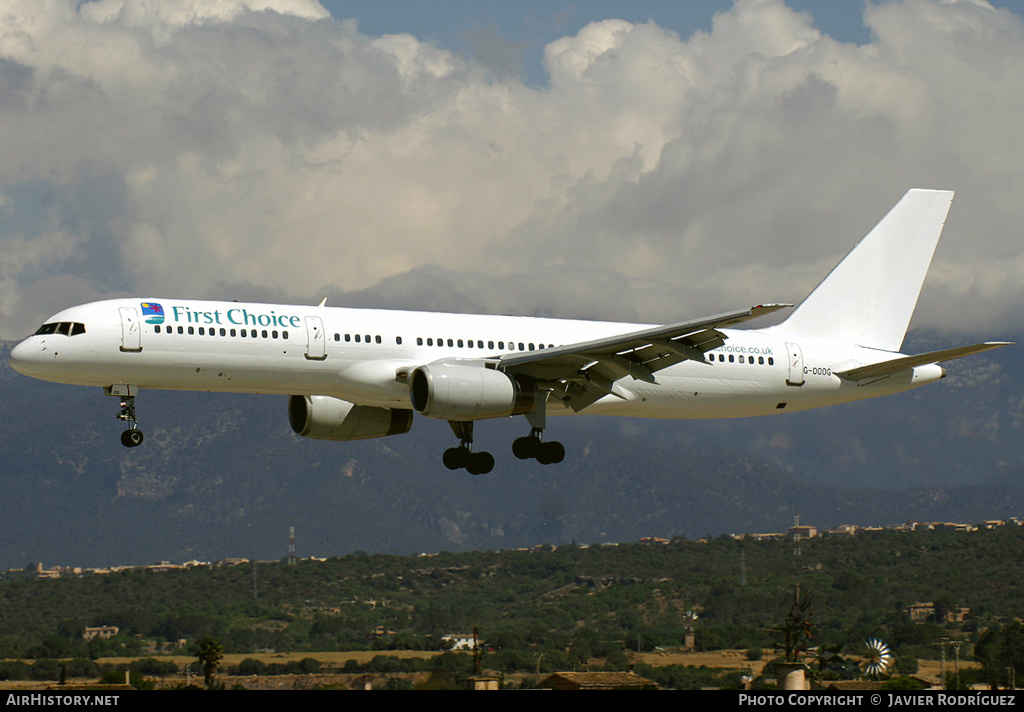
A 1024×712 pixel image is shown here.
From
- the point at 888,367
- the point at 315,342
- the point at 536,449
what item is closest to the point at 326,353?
the point at 315,342

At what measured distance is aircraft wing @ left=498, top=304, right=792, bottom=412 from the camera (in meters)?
40.4

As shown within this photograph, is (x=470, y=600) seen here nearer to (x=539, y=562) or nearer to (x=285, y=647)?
(x=539, y=562)

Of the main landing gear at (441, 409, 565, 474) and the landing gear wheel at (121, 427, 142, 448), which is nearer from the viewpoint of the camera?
the landing gear wheel at (121, 427, 142, 448)

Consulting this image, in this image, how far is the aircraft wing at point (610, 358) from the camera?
40.4m

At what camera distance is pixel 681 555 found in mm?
135375

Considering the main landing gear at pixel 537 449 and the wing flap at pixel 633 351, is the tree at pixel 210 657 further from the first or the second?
the wing flap at pixel 633 351

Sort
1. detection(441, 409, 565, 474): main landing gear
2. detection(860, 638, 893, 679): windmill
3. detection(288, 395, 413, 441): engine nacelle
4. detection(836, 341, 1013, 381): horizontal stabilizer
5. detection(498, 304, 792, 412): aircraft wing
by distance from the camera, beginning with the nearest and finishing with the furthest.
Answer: detection(498, 304, 792, 412): aircraft wing → detection(441, 409, 565, 474): main landing gear → detection(836, 341, 1013, 381): horizontal stabilizer → detection(288, 395, 413, 441): engine nacelle → detection(860, 638, 893, 679): windmill

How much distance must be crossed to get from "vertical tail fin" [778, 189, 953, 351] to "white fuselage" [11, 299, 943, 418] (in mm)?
4040

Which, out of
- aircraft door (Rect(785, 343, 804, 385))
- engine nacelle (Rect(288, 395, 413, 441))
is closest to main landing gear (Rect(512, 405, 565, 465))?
engine nacelle (Rect(288, 395, 413, 441))

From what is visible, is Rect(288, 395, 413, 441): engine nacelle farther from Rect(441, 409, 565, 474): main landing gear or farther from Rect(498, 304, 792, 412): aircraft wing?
Rect(498, 304, 792, 412): aircraft wing

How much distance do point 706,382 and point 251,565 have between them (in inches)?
4108

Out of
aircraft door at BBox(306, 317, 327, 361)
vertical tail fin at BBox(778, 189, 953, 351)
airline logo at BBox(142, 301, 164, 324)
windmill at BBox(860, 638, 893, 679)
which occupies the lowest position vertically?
windmill at BBox(860, 638, 893, 679)

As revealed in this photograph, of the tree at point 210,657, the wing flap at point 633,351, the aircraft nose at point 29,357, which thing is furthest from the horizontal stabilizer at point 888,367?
the tree at point 210,657
